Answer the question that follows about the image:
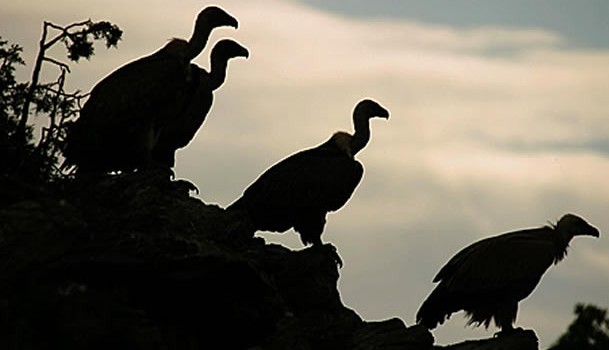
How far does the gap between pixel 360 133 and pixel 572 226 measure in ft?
10.4

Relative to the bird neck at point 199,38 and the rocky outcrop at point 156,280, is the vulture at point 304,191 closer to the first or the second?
the rocky outcrop at point 156,280

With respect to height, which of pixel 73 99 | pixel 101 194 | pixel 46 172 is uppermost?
pixel 73 99

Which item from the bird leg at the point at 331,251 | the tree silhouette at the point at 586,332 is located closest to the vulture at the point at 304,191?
the bird leg at the point at 331,251

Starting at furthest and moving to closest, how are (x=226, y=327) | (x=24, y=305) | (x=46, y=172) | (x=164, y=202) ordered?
(x=46, y=172) < (x=164, y=202) < (x=226, y=327) < (x=24, y=305)

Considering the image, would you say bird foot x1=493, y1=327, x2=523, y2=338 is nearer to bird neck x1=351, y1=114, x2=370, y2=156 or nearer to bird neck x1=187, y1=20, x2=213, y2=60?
bird neck x1=351, y1=114, x2=370, y2=156

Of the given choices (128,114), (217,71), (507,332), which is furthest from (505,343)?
(217,71)

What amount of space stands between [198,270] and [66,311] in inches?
158

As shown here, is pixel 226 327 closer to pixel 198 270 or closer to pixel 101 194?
pixel 198 270

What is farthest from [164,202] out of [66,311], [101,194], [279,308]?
[66,311]

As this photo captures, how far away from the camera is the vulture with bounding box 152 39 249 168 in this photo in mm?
21031

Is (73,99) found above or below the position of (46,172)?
above

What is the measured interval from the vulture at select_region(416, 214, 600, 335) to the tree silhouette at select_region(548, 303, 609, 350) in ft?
17.7

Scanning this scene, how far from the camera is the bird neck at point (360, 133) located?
72.6 ft

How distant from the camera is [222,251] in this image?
1552cm
